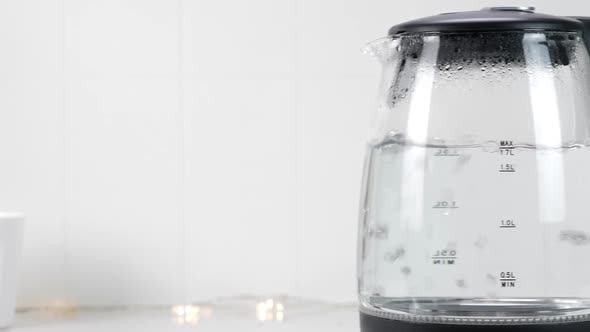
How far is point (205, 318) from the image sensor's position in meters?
1.45

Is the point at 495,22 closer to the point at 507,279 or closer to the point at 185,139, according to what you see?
the point at 507,279

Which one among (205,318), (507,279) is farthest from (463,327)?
(205,318)

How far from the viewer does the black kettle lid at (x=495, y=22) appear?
3.13 feet

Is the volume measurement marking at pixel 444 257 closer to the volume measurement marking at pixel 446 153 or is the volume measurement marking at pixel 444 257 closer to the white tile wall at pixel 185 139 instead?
the volume measurement marking at pixel 446 153

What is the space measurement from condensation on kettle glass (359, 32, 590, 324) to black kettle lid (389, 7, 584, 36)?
0.01 meters

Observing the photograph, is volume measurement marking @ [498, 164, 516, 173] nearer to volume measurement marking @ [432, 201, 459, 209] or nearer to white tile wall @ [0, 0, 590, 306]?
volume measurement marking @ [432, 201, 459, 209]

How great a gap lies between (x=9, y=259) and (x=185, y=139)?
1.00 ft

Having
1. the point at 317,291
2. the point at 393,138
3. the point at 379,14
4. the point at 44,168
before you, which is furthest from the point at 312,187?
the point at 393,138

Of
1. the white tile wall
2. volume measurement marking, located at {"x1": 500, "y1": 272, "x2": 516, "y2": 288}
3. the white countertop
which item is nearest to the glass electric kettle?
volume measurement marking, located at {"x1": 500, "y1": 272, "x2": 516, "y2": 288}

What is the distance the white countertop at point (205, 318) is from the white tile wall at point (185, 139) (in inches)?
1.0

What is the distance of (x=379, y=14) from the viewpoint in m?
1.53

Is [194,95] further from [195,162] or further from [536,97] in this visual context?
[536,97]

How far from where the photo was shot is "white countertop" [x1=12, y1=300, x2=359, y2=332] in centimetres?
138

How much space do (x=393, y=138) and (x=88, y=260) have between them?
65cm
